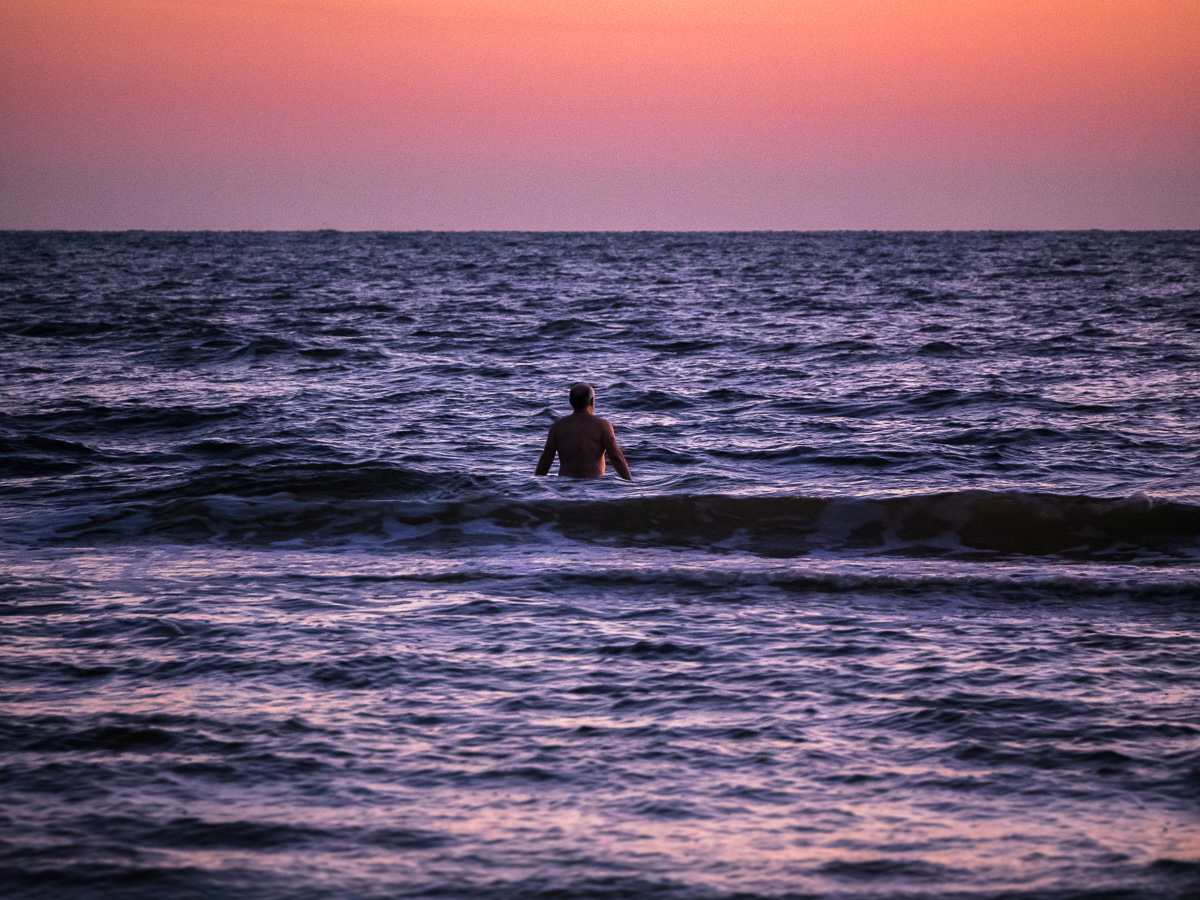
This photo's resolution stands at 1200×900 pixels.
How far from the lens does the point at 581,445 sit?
11.6 m

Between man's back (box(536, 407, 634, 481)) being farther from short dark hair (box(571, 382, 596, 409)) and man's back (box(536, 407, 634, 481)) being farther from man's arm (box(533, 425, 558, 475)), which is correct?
short dark hair (box(571, 382, 596, 409))

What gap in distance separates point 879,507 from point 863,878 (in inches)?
285

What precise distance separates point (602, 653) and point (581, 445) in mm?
5513

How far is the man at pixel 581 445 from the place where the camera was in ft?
37.9

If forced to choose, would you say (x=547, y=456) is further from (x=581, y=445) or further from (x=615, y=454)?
(x=615, y=454)

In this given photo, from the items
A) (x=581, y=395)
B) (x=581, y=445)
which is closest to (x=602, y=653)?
(x=581, y=395)

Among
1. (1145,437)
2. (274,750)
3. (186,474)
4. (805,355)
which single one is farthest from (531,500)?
(805,355)

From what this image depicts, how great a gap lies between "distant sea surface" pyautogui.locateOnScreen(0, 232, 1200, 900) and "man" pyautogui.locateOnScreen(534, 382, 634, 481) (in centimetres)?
28

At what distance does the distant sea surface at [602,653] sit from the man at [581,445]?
0.93 feet

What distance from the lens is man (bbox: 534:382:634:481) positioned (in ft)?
37.9

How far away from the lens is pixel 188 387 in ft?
66.2

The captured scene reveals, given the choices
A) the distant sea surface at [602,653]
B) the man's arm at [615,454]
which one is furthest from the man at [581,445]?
the distant sea surface at [602,653]

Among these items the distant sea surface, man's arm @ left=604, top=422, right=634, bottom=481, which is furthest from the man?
the distant sea surface

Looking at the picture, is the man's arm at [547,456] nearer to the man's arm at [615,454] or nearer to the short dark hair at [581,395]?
the short dark hair at [581,395]
